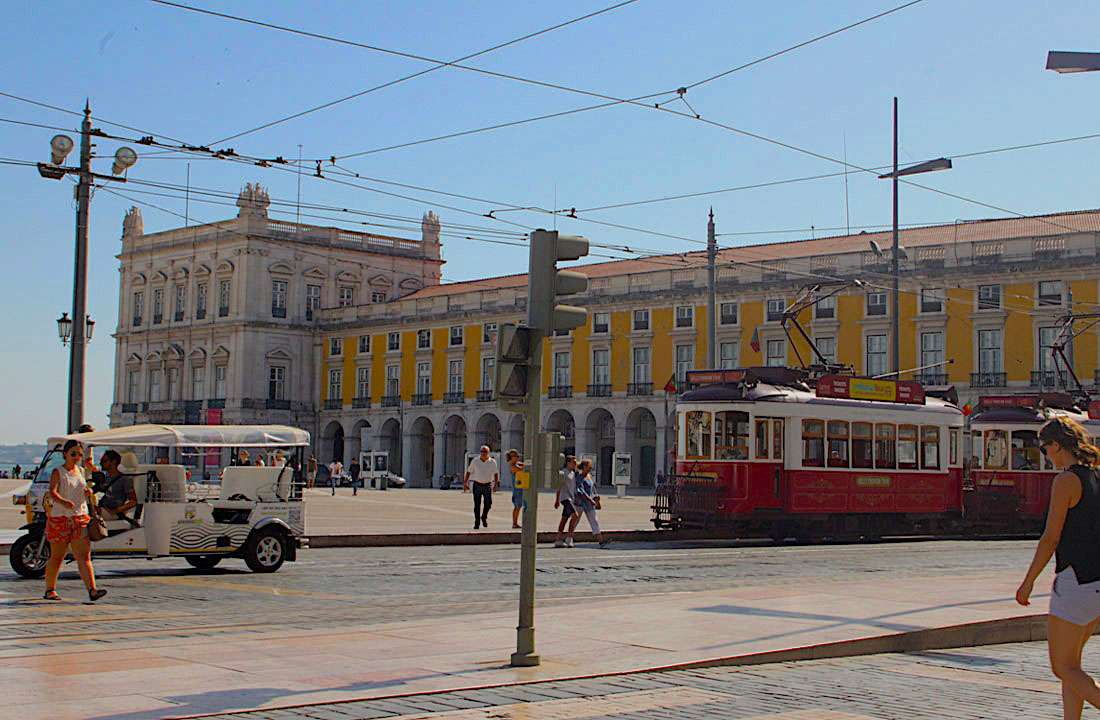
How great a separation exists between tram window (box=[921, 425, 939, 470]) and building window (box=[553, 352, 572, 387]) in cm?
4519

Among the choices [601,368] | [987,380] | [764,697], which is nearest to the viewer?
[764,697]

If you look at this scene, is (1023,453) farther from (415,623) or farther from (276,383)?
(276,383)

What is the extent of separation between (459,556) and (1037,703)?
487 inches

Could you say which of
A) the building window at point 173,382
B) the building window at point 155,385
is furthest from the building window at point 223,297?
the building window at point 155,385

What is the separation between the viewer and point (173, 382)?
295ft

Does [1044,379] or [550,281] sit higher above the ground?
[1044,379]

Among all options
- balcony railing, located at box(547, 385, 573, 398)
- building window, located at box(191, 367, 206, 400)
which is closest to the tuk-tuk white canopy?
balcony railing, located at box(547, 385, 573, 398)

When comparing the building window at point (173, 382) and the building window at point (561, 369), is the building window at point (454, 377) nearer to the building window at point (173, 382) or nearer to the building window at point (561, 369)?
the building window at point (561, 369)

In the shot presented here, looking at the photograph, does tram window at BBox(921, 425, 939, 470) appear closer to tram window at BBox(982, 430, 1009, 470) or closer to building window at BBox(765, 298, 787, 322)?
tram window at BBox(982, 430, 1009, 470)

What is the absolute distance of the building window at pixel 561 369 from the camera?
235ft

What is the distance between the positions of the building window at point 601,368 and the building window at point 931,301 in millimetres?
16765

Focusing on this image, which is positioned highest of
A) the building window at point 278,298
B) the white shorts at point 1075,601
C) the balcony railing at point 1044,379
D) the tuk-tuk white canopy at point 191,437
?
the building window at point 278,298

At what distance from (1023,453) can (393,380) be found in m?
55.6

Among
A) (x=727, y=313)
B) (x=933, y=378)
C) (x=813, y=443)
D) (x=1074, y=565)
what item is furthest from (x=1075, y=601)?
(x=727, y=313)
